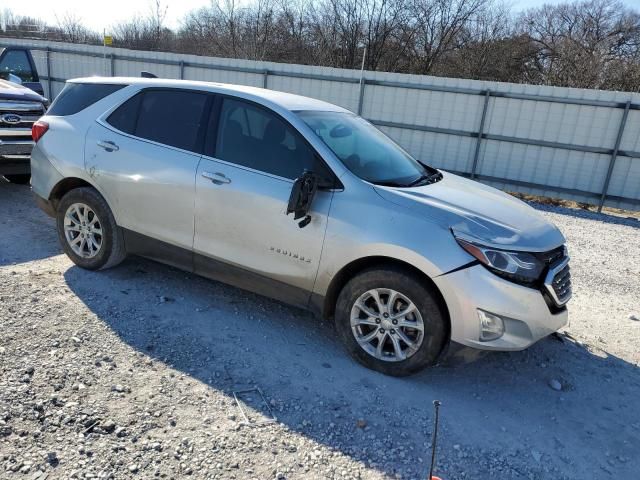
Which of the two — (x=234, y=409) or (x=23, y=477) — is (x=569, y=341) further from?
(x=23, y=477)

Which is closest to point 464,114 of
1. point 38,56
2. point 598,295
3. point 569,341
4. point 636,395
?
point 598,295

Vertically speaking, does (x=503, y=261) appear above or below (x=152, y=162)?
below

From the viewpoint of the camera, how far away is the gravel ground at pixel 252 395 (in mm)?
2691

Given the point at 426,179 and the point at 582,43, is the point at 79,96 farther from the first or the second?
the point at 582,43

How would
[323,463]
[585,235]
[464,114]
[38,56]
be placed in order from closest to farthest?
[323,463], [585,235], [464,114], [38,56]

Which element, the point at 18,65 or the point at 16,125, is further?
the point at 18,65

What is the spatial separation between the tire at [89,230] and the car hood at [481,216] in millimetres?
2435

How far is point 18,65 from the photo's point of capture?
430 inches

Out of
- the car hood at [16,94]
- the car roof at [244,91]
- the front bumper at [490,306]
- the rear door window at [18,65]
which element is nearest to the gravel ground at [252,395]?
the front bumper at [490,306]

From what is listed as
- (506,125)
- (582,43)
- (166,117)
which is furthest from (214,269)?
(582,43)

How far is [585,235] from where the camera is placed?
26.9 ft

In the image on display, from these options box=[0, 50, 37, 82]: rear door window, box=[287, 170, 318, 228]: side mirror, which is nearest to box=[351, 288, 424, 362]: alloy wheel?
box=[287, 170, 318, 228]: side mirror

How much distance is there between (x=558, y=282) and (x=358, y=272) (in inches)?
52.1

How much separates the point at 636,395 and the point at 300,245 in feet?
8.43
